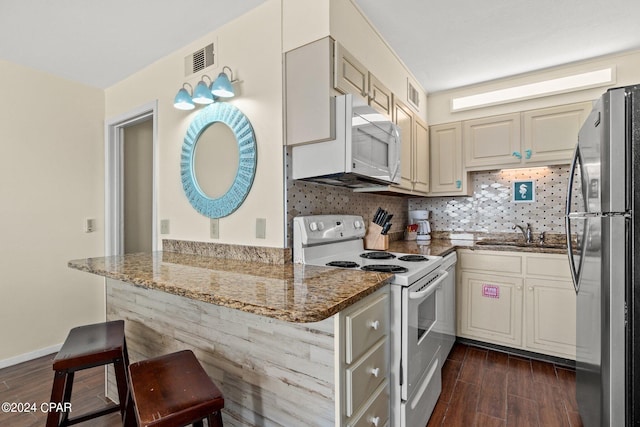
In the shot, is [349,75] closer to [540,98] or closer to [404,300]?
[404,300]

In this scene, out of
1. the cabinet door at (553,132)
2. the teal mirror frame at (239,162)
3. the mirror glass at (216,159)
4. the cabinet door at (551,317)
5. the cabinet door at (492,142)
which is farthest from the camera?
the cabinet door at (492,142)

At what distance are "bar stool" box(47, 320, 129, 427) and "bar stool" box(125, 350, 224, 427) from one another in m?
0.38

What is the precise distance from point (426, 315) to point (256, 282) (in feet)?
3.17

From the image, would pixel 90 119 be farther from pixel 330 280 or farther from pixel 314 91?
pixel 330 280

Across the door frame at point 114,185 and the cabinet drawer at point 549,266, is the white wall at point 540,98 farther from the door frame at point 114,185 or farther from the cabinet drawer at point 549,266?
the door frame at point 114,185

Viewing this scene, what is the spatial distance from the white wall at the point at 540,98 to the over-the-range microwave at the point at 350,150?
62.0 inches

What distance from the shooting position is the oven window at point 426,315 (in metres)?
1.56

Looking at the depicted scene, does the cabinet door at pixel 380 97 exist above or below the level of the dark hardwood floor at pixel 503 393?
above

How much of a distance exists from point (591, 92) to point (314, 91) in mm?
2465

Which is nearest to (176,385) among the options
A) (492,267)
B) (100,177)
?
(492,267)

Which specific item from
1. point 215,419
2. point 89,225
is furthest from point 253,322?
point 89,225

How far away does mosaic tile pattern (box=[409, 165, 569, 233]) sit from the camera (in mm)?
2846

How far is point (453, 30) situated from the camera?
2.14m

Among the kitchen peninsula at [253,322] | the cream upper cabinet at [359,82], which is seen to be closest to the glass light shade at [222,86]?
the cream upper cabinet at [359,82]
